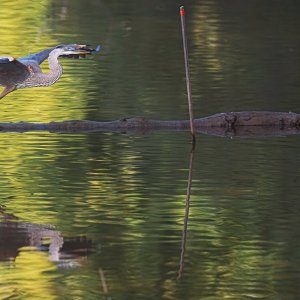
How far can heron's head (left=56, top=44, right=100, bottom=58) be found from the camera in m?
15.6

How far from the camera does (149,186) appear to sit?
1389 centimetres

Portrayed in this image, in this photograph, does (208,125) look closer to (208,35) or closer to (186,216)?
(186,216)

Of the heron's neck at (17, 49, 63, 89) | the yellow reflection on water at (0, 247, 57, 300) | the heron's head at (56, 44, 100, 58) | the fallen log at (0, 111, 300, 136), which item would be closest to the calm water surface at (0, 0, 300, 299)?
the yellow reflection on water at (0, 247, 57, 300)

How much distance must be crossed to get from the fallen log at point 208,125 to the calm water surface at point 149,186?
0.46 ft

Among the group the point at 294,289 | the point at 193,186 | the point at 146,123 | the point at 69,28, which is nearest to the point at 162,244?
the point at 294,289

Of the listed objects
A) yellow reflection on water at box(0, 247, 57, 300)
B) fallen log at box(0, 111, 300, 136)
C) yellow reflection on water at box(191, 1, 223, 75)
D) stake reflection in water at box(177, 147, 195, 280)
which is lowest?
stake reflection in water at box(177, 147, 195, 280)

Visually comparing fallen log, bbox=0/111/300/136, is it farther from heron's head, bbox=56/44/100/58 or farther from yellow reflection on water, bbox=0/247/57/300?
yellow reflection on water, bbox=0/247/57/300

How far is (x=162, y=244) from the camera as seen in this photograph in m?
11.4

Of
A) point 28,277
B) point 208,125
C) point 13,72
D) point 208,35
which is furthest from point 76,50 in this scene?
point 208,35

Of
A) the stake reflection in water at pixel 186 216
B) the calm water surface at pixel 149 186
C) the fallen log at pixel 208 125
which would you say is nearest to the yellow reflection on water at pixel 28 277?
the calm water surface at pixel 149 186

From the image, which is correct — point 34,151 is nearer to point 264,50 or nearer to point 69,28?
point 264,50

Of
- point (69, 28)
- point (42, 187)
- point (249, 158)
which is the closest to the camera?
point (42, 187)

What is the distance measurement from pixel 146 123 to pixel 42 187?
3478 mm

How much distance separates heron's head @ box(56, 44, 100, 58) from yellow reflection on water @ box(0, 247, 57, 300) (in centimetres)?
477
